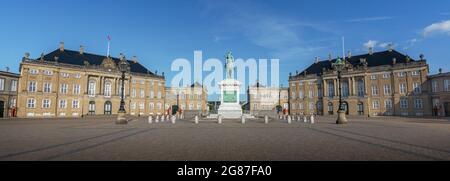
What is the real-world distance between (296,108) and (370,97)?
19893 mm

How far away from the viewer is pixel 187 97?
8131 cm

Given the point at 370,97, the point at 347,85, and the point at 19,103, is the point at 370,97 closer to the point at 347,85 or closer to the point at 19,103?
the point at 347,85

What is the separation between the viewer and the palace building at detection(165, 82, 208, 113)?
264ft

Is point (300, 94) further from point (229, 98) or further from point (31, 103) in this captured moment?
point (31, 103)

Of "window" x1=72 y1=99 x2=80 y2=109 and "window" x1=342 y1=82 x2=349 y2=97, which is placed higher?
"window" x1=342 y1=82 x2=349 y2=97

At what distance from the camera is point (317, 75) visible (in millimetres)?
68875

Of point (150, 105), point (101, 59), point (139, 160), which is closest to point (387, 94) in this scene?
point (150, 105)

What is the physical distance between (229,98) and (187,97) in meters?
48.9

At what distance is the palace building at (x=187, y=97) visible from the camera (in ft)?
264

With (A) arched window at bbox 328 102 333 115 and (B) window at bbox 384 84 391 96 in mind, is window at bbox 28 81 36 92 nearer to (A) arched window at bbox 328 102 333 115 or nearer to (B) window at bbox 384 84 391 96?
(A) arched window at bbox 328 102 333 115

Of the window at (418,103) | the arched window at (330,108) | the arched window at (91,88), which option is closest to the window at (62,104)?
the arched window at (91,88)

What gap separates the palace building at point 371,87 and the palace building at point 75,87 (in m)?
44.6

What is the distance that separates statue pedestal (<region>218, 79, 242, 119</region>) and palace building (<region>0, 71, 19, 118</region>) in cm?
3981

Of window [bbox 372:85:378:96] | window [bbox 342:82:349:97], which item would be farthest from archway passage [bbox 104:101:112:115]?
window [bbox 372:85:378:96]
